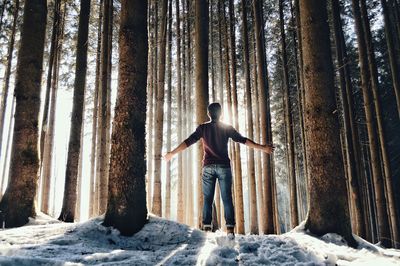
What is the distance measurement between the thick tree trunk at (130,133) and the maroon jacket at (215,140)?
0.79 m

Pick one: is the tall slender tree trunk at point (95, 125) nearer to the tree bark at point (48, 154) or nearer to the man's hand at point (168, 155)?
the tree bark at point (48, 154)

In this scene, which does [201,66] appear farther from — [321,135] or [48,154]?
[48,154]

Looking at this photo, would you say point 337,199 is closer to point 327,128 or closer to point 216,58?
point 327,128

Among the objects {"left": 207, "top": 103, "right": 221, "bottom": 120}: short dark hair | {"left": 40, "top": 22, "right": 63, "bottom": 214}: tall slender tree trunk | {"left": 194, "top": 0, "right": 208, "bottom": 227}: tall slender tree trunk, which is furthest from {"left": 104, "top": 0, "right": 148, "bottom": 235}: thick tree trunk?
{"left": 40, "top": 22, "right": 63, "bottom": 214}: tall slender tree trunk

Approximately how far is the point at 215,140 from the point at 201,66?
11.8ft

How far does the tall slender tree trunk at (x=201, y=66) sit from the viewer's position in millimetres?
7267

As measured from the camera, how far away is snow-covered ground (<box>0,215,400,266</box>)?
2.92 m

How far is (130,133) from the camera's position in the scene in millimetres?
4332

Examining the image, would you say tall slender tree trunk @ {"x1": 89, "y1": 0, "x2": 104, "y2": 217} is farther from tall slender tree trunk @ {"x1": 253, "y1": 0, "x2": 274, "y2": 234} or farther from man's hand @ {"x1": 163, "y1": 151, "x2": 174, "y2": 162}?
man's hand @ {"x1": 163, "y1": 151, "x2": 174, "y2": 162}

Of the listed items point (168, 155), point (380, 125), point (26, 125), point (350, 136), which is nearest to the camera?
point (168, 155)

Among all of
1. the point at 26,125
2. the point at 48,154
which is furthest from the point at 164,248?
the point at 48,154


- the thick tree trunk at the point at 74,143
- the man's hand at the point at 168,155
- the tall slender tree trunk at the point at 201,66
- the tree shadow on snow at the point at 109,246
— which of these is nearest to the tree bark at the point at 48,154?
the thick tree trunk at the point at 74,143

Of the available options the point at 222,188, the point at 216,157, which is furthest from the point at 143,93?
the point at 222,188

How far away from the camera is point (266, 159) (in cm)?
996
